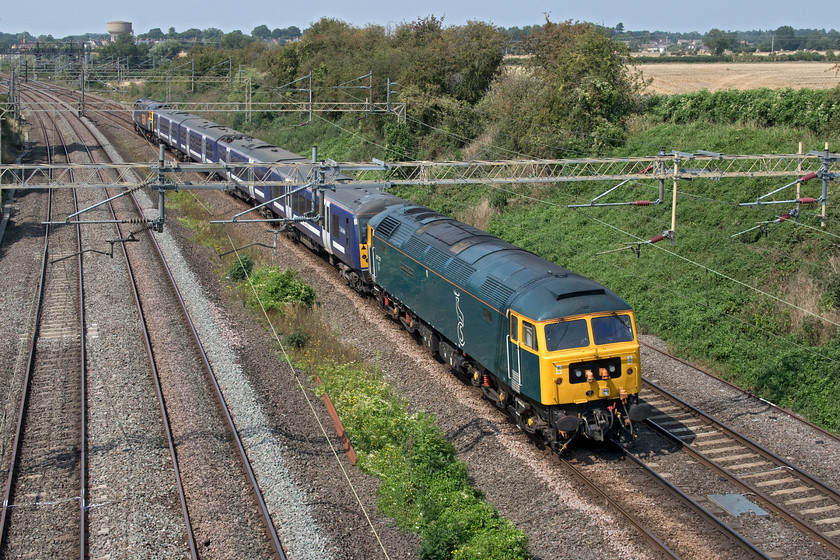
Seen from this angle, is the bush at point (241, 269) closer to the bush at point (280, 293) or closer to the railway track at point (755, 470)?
the bush at point (280, 293)

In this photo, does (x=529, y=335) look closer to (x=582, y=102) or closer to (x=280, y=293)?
(x=280, y=293)

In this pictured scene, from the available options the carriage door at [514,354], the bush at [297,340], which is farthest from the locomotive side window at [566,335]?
the bush at [297,340]

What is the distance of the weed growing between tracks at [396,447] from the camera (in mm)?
11086

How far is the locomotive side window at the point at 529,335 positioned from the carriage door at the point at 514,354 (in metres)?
0.15

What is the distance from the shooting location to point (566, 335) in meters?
13.7

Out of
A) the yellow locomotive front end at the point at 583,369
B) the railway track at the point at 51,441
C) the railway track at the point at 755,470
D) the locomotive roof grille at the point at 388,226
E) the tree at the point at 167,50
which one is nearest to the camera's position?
the railway track at the point at 51,441

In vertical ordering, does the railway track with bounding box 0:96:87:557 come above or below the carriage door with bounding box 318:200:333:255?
below

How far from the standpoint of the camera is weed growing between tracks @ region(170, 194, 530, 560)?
36.4 feet

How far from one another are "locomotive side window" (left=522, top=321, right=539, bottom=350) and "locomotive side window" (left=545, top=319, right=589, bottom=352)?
0.25 meters

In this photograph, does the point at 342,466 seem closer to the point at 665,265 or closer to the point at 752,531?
the point at 752,531

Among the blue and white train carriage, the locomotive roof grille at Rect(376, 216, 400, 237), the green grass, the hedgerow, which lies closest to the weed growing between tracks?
the blue and white train carriage

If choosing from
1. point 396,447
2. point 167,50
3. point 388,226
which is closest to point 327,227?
point 388,226

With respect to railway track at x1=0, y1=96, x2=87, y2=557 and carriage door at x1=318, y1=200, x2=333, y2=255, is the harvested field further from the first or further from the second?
railway track at x1=0, y1=96, x2=87, y2=557

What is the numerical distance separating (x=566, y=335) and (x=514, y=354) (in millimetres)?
1166
